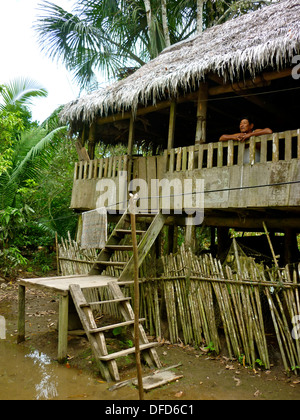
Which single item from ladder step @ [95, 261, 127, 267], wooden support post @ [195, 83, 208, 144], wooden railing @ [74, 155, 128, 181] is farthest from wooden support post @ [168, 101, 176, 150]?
ladder step @ [95, 261, 127, 267]

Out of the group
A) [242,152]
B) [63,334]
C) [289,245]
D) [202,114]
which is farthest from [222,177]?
[63,334]

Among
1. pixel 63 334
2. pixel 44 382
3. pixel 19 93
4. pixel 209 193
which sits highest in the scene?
pixel 19 93

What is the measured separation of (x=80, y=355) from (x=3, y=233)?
5.48 metres

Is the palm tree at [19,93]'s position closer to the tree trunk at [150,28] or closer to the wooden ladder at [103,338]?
the tree trunk at [150,28]

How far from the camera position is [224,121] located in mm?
8195

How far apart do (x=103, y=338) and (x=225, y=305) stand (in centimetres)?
157

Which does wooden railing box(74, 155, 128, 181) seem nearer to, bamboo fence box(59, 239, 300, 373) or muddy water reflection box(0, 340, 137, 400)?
bamboo fence box(59, 239, 300, 373)

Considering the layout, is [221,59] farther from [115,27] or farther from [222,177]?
[115,27]

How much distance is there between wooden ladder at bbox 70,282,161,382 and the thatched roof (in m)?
3.38

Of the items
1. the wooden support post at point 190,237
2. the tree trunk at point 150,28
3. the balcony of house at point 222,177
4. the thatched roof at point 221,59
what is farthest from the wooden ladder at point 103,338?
the tree trunk at point 150,28

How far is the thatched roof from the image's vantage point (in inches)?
194

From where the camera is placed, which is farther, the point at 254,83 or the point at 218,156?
the point at 254,83

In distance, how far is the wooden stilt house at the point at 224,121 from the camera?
15.6 feet

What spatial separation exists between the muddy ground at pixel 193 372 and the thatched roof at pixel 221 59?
3.97 meters
